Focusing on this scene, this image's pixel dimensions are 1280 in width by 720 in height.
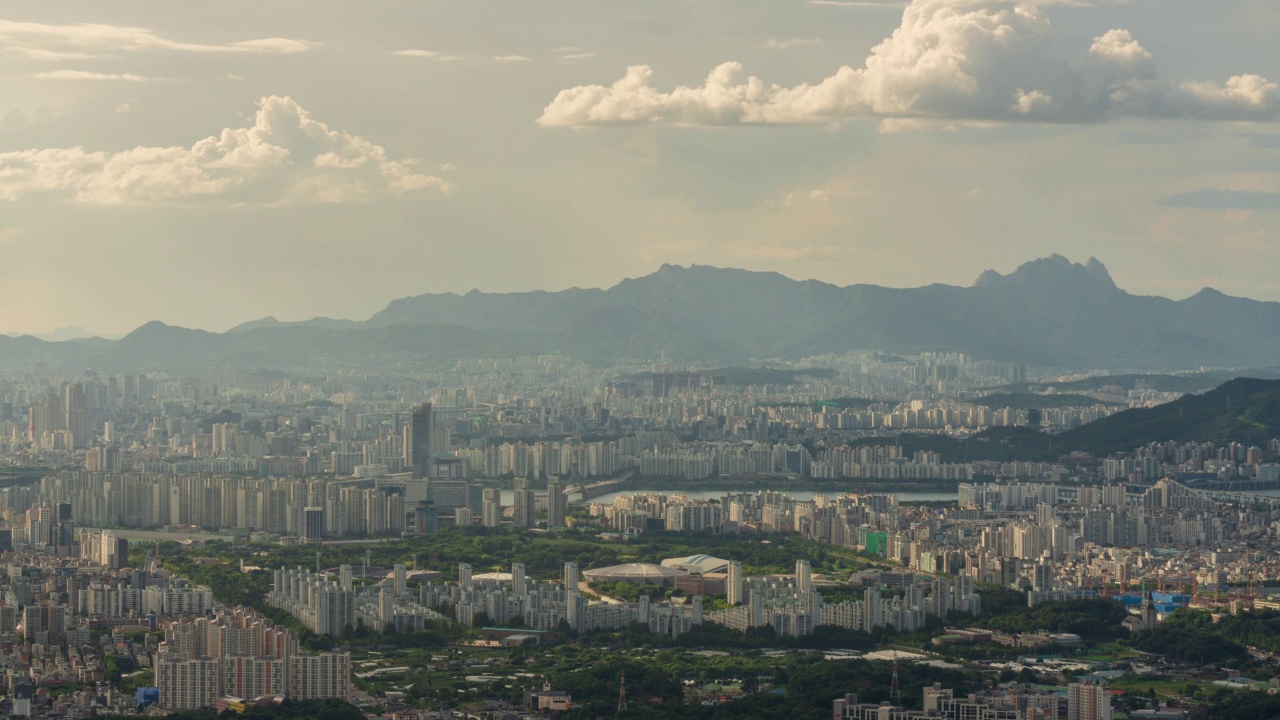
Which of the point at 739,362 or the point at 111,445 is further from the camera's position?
the point at 739,362

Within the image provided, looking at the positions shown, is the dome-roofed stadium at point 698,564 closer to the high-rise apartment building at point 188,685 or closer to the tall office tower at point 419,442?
the high-rise apartment building at point 188,685

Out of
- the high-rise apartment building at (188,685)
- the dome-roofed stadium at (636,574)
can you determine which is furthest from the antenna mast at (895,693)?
the dome-roofed stadium at (636,574)

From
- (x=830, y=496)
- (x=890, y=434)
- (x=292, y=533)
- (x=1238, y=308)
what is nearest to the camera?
(x=292, y=533)

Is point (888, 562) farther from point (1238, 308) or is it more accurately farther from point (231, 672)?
point (1238, 308)

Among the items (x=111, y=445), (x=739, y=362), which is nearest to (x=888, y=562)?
(x=111, y=445)

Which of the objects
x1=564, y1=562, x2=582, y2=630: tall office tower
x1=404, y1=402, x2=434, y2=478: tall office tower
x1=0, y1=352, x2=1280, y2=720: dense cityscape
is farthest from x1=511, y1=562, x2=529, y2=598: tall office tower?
x1=404, y1=402, x2=434, y2=478: tall office tower

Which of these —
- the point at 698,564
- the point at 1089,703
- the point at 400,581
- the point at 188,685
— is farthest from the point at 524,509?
the point at 1089,703
